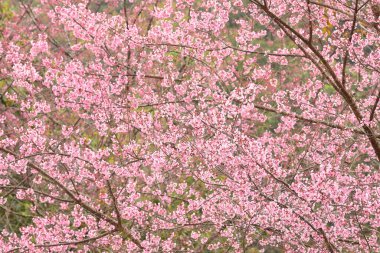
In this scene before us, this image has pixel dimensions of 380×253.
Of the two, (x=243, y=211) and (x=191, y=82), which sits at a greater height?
(x=191, y=82)

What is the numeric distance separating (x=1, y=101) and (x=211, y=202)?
4.80m

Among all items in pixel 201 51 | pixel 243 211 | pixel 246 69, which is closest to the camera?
pixel 243 211

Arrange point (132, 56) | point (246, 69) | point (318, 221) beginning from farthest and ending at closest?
point (132, 56)
point (246, 69)
point (318, 221)

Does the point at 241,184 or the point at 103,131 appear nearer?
the point at 241,184

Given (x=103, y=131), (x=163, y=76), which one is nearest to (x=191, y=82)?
(x=163, y=76)

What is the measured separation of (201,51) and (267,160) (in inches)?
69.3

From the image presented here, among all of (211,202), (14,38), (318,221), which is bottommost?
(318,221)

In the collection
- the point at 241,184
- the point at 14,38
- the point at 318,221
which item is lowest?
the point at 318,221

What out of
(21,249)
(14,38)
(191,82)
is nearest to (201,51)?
(191,82)

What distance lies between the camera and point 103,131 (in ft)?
17.9

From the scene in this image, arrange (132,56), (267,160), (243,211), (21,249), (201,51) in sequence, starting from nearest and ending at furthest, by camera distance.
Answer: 1. (267,160)
2. (243,211)
3. (21,249)
4. (201,51)
5. (132,56)

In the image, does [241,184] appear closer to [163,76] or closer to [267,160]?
[267,160]

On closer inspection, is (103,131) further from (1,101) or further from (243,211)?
(1,101)

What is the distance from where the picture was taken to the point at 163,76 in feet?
18.0
